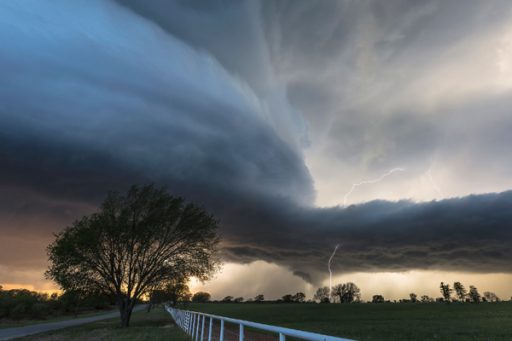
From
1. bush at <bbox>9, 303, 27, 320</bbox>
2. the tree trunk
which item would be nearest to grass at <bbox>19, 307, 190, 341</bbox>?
the tree trunk

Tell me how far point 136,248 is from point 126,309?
22.8 ft

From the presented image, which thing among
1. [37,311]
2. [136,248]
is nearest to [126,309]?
[136,248]

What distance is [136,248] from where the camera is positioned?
150 ft

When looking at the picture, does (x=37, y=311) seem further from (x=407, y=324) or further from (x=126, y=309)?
(x=407, y=324)

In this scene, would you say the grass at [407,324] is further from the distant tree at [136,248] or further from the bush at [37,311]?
the bush at [37,311]

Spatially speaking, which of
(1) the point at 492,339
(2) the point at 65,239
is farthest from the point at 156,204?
(1) the point at 492,339

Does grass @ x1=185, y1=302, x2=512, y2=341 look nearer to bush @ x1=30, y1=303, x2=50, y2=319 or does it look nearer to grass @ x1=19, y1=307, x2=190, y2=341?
grass @ x1=19, y1=307, x2=190, y2=341

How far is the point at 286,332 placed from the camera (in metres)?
6.27

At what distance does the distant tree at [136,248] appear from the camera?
44312mm

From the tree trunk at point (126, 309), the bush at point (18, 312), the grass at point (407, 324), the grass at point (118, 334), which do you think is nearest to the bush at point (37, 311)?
the bush at point (18, 312)

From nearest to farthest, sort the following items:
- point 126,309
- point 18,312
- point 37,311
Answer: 1. point 126,309
2. point 18,312
3. point 37,311

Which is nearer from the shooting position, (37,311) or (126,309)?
(126,309)

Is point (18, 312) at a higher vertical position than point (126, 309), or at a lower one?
higher

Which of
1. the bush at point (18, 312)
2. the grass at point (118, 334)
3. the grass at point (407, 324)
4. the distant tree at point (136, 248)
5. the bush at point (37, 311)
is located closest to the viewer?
the grass at point (118, 334)
